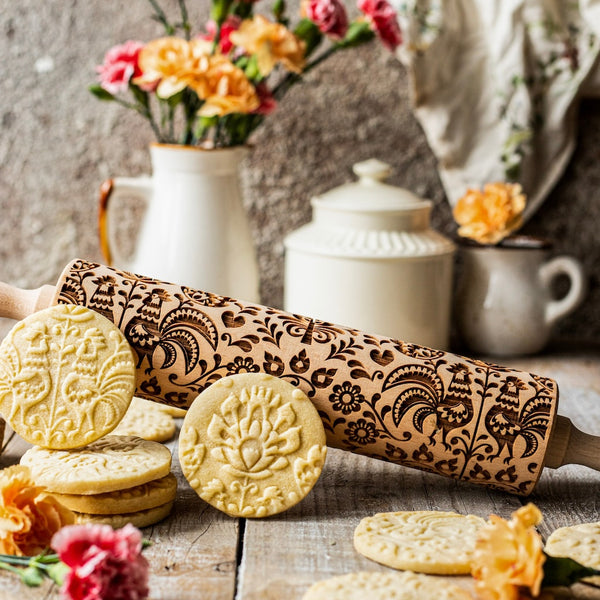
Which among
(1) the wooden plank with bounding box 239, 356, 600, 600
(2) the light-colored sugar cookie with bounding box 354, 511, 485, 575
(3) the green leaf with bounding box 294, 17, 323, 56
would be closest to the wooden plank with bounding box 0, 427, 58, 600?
(1) the wooden plank with bounding box 239, 356, 600, 600

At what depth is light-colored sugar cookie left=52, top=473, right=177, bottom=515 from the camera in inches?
29.8

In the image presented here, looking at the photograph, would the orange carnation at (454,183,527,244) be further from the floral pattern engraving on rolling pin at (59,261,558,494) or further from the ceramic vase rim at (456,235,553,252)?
the floral pattern engraving on rolling pin at (59,261,558,494)

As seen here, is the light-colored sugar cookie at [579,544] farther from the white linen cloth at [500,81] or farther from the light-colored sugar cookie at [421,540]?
the white linen cloth at [500,81]

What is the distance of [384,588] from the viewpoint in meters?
0.65

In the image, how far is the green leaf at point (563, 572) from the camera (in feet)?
2.11

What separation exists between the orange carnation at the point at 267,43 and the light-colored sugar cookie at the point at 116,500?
714mm

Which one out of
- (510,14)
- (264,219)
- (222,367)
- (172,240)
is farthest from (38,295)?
(510,14)

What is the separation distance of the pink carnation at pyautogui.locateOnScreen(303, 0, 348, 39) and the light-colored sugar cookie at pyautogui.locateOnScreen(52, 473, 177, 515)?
800 millimetres

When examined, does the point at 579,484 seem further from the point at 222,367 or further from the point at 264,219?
the point at 264,219

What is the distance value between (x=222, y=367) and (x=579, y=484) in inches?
16.6

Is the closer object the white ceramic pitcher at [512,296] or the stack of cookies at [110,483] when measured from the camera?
the stack of cookies at [110,483]

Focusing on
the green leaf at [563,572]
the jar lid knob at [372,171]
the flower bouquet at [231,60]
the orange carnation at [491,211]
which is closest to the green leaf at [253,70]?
the flower bouquet at [231,60]

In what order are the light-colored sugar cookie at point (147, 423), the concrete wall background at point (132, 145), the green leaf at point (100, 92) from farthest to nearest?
the concrete wall background at point (132, 145) < the green leaf at point (100, 92) < the light-colored sugar cookie at point (147, 423)

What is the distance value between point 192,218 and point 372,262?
0.98 feet
